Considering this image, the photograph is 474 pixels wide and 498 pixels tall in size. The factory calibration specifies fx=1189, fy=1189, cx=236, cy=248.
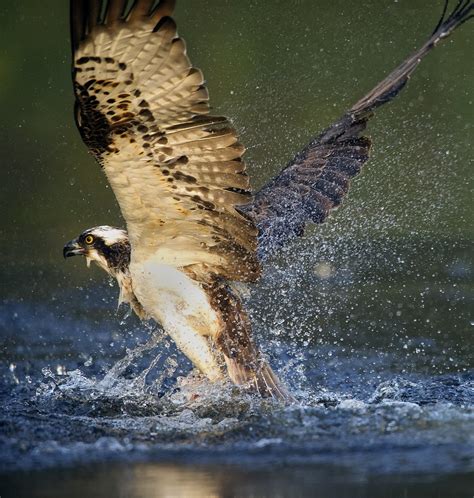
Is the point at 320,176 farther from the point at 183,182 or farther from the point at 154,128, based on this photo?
the point at 154,128

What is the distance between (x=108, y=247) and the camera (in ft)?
21.7

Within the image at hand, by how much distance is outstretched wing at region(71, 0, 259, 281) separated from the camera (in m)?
5.43

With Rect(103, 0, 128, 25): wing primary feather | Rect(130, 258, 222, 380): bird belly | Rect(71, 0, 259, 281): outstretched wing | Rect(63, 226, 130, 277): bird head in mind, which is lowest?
Rect(130, 258, 222, 380): bird belly

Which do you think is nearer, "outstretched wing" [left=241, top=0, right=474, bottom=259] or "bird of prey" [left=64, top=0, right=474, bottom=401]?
"bird of prey" [left=64, top=0, right=474, bottom=401]

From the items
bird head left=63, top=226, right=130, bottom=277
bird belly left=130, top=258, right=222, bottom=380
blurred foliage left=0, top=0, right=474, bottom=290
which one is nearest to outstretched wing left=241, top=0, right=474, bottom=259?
bird belly left=130, top=258, right=222, bottom=380

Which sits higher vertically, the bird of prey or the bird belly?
the bird of prey

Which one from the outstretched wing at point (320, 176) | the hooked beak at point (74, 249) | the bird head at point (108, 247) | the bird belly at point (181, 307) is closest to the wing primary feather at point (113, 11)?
the bird belly at point (181, 307)

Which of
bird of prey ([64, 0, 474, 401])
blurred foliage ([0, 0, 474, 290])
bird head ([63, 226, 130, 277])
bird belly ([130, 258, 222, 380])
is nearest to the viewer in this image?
bird of prey ([64, 0, 474, 401])

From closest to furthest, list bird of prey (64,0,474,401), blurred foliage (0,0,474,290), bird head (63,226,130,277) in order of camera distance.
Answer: bird of prey (64,0,474,401)
bird head (63,226,130,277)
blurred foliage (0,0,474,290)

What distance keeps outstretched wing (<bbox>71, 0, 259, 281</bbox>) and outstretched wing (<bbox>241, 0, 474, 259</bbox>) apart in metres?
0.92

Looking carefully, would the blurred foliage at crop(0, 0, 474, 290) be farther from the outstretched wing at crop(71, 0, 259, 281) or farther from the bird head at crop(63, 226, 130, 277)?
the outstretched wing at crop(71, 0, 259, 281)

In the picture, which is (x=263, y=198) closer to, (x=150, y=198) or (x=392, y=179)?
(x=150, y=198)

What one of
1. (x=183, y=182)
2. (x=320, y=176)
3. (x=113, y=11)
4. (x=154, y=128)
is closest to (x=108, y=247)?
(x=183, y=182)

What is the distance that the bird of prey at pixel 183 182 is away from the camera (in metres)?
5.48
